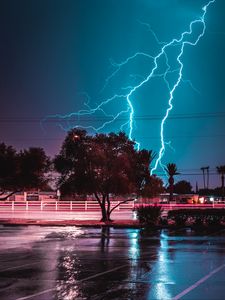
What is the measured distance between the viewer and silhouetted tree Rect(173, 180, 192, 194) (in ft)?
584

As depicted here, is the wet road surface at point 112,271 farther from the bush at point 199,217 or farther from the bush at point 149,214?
the bush at point 149,214

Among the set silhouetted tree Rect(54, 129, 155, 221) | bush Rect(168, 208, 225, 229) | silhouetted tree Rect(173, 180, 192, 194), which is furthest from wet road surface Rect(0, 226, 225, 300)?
silhouetted tree Rect(173, 180, 192, 194)

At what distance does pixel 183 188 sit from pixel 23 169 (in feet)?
459

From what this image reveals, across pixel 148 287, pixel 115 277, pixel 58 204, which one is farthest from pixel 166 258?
pixel 58 204

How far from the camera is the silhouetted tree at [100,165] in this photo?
124 feet

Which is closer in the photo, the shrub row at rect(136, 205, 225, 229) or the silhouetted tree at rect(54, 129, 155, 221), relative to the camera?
the shrub row at rect(136, 205, 225, 229)

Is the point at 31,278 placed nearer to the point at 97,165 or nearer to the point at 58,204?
the point at 97,165

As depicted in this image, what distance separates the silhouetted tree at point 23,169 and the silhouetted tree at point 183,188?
134 meters

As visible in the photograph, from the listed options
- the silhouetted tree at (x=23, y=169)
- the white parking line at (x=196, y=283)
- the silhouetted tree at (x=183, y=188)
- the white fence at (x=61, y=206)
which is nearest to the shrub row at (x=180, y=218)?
the silhouetted tree at (x=23, y=169)

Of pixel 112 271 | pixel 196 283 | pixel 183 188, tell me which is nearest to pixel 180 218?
pixel 112 271

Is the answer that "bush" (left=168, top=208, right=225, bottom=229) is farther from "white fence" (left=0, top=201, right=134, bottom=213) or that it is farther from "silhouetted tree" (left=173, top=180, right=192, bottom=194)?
"silhouetted tree" (left=173, top=180, right=192, bottom=194)

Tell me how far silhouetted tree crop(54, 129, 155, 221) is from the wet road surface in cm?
1543

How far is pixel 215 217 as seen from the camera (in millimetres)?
35094

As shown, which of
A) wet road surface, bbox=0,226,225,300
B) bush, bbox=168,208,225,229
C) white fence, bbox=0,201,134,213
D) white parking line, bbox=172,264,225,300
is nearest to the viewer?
white parking line, bbox=172,264,225,300
